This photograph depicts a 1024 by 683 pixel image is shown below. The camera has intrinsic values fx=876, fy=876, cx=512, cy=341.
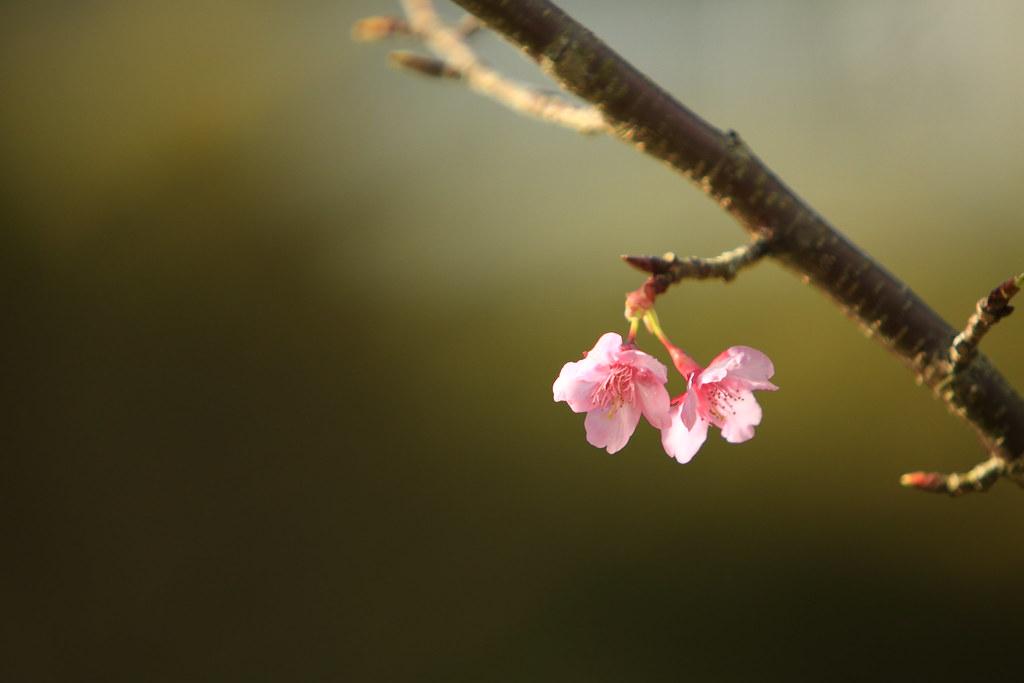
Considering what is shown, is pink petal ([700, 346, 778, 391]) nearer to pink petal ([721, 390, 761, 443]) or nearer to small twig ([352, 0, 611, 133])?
pink petal ([721, 390, 761, 443])

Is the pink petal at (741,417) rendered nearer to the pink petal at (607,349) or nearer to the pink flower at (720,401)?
the pink flower at (720,401)

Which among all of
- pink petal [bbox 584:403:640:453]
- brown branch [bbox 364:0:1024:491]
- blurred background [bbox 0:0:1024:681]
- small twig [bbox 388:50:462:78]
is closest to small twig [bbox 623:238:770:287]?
brown branch [bbox 364:0:1024:491]

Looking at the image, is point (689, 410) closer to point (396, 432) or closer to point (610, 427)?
point (610, 427)

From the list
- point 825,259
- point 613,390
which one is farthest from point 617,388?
point 825,259

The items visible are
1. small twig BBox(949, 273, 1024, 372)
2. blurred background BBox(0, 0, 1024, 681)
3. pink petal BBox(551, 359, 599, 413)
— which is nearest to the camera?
small twig BBox(949, 273, 1024, 372)

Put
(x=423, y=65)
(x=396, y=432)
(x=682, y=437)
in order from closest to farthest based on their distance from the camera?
(x=682, y=437)
(x=423, y=65)
(x=396, y=432)

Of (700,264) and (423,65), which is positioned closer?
(700,264)
